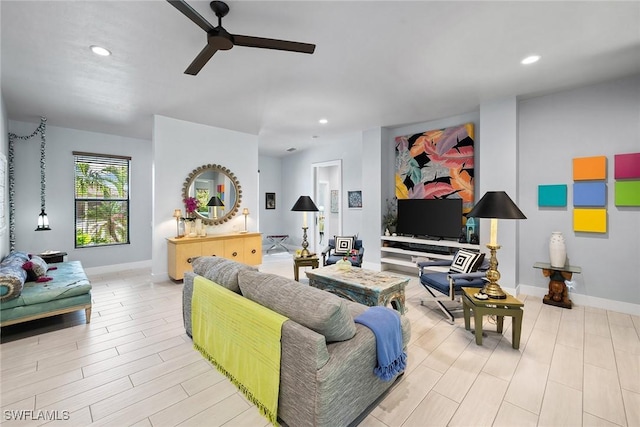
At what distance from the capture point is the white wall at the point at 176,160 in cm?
470

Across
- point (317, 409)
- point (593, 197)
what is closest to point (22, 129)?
point (317, 409)

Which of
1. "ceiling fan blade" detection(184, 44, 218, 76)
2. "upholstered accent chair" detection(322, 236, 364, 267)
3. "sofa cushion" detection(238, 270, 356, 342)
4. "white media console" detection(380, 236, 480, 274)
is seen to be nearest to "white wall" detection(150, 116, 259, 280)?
"upholstered accent chair" detection(322, 236, 364, 267)

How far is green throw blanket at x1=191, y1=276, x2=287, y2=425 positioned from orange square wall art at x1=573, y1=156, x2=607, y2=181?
164 inches

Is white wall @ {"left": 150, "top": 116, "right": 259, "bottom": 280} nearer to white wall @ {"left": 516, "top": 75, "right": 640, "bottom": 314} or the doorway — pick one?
the doorway

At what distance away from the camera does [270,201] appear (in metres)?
8.24

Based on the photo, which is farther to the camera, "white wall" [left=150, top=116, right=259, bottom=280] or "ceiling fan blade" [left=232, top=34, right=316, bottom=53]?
"white wall" [left=150, top=116, right=259, bottom=280]

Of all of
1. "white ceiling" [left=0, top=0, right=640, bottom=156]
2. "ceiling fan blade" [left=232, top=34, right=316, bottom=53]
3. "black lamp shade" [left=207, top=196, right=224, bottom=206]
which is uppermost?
"white ceiling" [left=0, top=0, right=640, bottom=156]

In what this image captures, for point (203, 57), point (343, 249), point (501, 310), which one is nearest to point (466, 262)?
point (501, 310)

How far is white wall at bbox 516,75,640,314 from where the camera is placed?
3.35 meters

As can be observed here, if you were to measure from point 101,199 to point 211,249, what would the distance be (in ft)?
8.87

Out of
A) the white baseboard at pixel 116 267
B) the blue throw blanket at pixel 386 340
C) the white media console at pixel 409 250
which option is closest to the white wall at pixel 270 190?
the white baseboard at pixel 116 267

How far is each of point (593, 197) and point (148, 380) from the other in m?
5.12

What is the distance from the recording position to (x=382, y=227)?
554 centimetres

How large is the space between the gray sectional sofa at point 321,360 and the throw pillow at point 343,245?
3010 millimetres
